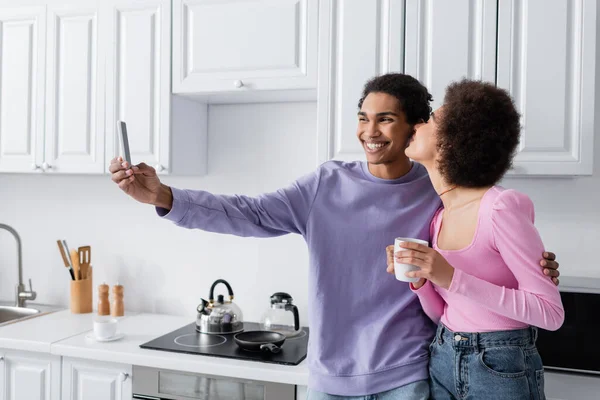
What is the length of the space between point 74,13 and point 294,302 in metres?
1.55

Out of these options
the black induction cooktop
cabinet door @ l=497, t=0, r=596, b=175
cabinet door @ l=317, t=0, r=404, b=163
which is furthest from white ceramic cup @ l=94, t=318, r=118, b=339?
cabinet door @ l=497, t=0, r=596, b=175

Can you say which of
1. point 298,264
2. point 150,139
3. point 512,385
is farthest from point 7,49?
point 512,385

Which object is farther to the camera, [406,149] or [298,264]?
[298,264]

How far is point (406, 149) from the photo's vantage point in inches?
60.2

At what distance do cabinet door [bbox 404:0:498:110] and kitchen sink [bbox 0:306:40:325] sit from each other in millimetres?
2066

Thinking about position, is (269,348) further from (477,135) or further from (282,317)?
(477,135)

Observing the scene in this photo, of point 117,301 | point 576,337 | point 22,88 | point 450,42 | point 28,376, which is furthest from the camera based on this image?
point 117,301

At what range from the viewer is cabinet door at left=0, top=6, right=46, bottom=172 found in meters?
2.48

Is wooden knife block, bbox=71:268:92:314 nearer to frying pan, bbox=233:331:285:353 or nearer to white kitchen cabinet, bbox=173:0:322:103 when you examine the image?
frying pan, bbox=233:331:285:353

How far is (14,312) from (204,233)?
1.02 metres

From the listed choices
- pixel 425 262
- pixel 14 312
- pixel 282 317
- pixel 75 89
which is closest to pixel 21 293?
pixel 14 312

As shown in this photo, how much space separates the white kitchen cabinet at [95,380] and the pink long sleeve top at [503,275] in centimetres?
127

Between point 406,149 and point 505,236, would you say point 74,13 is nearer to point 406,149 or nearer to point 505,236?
point 406,149

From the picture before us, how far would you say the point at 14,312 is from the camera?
2.77 m
